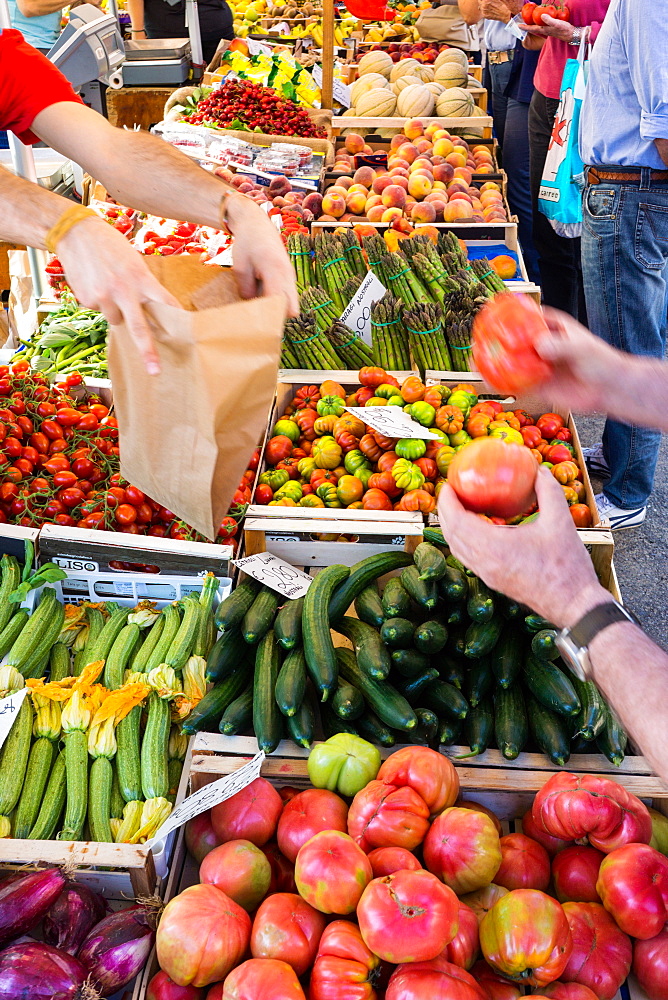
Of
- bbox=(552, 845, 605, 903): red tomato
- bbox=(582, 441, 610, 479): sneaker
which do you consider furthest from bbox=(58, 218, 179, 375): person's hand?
bbox=(582, 441, 610, 479): sneaker

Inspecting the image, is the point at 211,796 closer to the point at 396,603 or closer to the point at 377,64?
the point at 396,603

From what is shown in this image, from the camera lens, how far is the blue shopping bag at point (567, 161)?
12.7ft

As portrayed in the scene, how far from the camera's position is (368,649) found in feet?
6.79

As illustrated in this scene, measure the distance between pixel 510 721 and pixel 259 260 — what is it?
4.07ft

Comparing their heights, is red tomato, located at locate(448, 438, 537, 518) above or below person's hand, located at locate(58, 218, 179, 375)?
below

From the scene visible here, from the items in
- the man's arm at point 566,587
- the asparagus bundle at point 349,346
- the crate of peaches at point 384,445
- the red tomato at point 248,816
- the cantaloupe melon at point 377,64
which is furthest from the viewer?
the cantaloupe melon at point 377,64

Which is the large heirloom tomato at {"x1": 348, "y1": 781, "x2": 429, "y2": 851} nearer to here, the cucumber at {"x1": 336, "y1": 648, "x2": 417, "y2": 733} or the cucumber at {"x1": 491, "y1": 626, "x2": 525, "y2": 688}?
the cucumber at {"x1": 336, "y1": 648, "x2": 417, "y2": 733}

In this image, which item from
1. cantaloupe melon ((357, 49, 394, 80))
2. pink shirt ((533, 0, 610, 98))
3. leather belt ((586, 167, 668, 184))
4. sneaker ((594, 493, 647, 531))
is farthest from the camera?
cantaloupe melon ((357, 49, 394, 80))

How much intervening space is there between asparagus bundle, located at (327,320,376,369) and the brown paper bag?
1908 millimetres

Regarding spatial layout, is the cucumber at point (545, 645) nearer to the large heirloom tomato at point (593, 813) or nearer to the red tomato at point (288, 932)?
the large heirloom tomato at point (593, 813)

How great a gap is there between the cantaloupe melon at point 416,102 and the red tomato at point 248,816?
606 centimetres

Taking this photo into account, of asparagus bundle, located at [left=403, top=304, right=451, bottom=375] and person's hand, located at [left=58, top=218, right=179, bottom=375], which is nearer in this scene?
person's hand, located at [left=58, top=218, right=179, bottom=375]

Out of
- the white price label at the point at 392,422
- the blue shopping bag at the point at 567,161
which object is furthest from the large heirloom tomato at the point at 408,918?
the blue shopping bag at the point at 567,161

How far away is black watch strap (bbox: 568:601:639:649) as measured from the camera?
1242 mm
